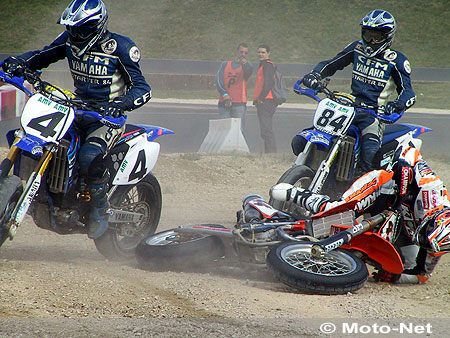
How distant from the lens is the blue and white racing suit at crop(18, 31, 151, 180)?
5.73 metres

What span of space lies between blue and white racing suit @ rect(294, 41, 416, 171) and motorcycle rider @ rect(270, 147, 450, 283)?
1.34m

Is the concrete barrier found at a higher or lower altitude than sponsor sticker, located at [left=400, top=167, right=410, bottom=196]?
lower

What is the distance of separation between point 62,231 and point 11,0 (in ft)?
107

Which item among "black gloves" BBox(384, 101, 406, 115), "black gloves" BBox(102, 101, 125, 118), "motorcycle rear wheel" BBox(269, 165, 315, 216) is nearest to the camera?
"black gloves" BBox(102, 101, 125, 118)

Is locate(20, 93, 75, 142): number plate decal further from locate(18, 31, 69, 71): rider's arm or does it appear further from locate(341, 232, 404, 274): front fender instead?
locate(341, 232, 404, 274): front fender

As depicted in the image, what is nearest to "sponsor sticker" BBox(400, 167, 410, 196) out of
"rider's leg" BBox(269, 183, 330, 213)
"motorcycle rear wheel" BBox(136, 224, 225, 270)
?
"rider's leg" BBox(269, 183, 330, 213)

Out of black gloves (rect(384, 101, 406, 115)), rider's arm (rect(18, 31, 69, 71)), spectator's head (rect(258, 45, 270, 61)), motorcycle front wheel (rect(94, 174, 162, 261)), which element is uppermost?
rider's arm (rect(18, 31, 69, 71))

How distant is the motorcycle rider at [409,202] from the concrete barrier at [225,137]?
266 inches

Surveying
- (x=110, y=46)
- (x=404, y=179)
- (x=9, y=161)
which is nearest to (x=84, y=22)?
(x=110, y=46)

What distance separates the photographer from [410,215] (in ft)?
18.9

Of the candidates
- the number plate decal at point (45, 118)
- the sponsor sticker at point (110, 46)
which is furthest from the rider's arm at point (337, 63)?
the number plate decal at point (45, 118)

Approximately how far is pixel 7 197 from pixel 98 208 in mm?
Answer: 1045

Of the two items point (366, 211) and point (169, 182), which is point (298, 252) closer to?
point (366, 211)

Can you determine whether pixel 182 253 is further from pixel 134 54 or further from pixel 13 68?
pixel 13 68
